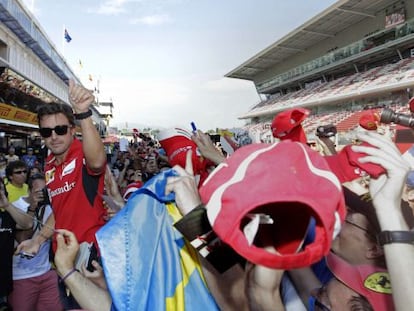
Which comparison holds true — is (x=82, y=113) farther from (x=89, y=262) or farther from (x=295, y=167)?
(x=295, y=167)

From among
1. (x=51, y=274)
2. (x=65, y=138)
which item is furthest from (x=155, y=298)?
(x=51, y=274)

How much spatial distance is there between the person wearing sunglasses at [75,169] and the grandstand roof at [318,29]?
2808 cm

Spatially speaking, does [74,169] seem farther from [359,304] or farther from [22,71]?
[22,71]

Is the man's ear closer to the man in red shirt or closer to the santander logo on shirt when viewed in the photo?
the man in red shirt

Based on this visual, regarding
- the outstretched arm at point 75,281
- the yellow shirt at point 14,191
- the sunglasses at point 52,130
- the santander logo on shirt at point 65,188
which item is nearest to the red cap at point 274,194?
the outstretched arm at point 75,281

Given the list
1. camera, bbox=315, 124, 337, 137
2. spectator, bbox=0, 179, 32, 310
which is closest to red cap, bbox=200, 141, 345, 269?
camera, bbox=315, 124, 337, 137

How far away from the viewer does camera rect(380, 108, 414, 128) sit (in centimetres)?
135

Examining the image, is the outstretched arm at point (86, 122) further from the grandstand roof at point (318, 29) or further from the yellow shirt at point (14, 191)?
the grandstand roof at point (318, 29)

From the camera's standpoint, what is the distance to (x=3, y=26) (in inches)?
1039

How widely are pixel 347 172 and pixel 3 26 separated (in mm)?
30117

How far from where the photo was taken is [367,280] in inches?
49.5


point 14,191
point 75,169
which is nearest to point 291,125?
point 75,169

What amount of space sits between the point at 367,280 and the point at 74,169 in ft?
5.50

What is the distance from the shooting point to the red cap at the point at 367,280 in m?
1.20
